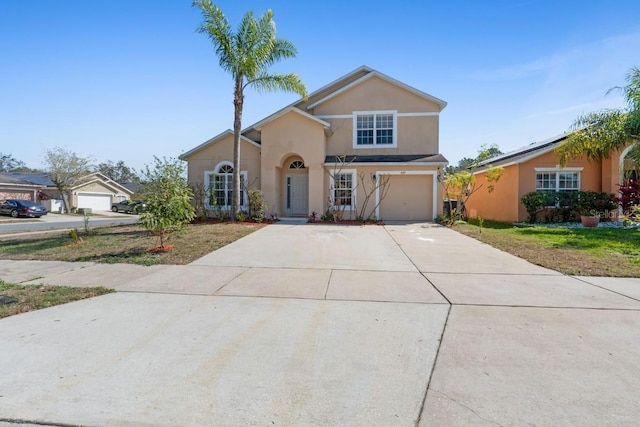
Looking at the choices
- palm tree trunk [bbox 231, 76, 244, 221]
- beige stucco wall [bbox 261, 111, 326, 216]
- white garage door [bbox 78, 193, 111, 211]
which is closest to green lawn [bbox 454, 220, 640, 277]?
beige stucco wall [bbox 261, 111, 326, 216]

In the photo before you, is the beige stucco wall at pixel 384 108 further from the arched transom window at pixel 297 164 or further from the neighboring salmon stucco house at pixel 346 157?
the arched transom window at pixel 297 164

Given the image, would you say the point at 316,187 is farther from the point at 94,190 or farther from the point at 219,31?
the point at 94,190

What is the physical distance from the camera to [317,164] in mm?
18828

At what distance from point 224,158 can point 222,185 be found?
4.98 ft

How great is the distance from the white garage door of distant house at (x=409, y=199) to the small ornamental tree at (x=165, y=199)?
463 inches

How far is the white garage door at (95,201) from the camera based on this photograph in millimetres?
45750

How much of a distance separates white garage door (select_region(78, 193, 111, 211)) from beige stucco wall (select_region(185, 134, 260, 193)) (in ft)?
112

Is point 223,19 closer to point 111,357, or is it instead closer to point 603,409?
point 111,357

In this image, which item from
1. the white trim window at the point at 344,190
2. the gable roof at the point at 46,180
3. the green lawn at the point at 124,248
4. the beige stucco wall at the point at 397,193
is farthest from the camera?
the gable roof at the point at 46,180

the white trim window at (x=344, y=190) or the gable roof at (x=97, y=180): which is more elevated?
the gable roof at (x=97, y=180)

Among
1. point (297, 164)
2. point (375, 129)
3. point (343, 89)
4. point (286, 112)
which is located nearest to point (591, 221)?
point (375, 129)

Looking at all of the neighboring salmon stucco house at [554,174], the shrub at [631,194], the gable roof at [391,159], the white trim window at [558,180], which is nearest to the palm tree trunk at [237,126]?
the gable roof at [391,159]

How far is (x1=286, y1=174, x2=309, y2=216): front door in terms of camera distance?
68.1ft

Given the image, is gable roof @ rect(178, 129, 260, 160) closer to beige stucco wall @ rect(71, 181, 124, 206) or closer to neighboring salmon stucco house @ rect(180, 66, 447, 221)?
neighboring salmon stucco house @ rect(180, 66, 447, 221)
